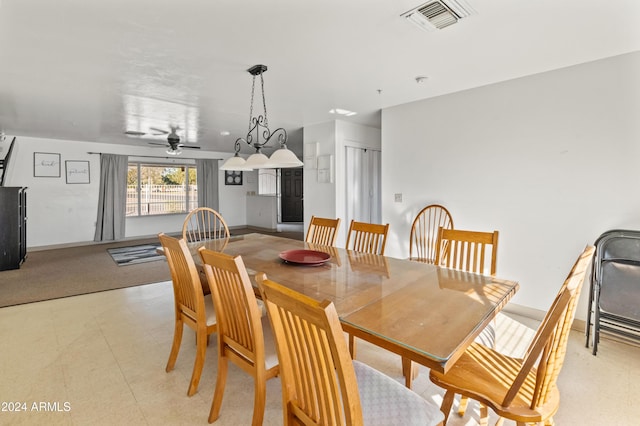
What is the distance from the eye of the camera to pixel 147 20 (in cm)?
192

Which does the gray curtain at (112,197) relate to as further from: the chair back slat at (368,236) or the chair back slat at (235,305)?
the chair back slat at (235,305)

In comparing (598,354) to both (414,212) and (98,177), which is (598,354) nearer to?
(414,212)

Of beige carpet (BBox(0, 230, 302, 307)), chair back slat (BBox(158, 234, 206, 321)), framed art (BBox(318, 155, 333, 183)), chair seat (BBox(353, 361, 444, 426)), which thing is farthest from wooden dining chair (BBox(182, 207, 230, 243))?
chair seat (BBox(353, 361, 444, 426))

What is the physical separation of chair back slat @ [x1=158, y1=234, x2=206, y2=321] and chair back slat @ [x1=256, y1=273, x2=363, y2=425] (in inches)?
34.5

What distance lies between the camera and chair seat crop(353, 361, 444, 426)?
108 centimetres

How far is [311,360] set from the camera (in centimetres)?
97

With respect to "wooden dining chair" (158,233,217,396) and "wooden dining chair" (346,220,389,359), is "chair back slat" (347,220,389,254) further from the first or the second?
"wooden dining chair" (158,233,217,396)

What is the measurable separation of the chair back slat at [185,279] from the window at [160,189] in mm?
6332

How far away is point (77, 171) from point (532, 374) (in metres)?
8.09

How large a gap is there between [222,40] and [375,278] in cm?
194

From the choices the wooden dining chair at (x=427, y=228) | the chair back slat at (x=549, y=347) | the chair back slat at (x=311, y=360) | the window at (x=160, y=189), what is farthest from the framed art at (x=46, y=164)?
the chair back slat at (x=549, y=347)

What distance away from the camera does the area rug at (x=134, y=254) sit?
526 centimetres

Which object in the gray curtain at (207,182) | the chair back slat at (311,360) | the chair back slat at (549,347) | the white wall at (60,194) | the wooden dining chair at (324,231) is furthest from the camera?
the gray curtain at (207,182)

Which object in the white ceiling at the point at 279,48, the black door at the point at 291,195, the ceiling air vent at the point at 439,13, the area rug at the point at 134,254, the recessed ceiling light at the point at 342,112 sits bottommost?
the area rug at the point at 134,254
